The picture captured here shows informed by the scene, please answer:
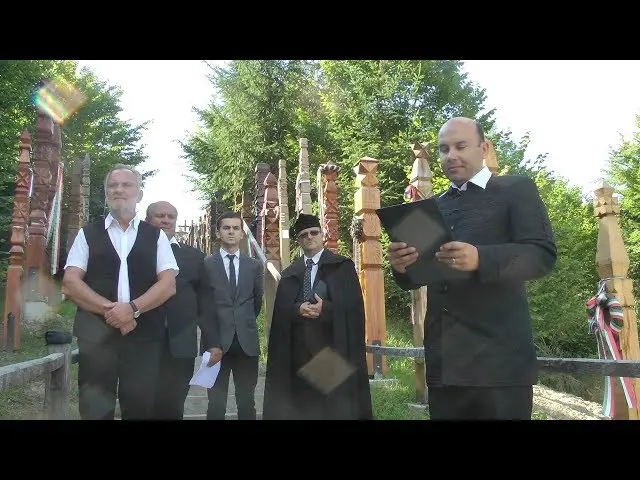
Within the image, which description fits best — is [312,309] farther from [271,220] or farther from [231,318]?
[271,220]

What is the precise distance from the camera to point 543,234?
2021 mm

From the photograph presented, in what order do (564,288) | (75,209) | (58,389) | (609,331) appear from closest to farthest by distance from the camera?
1. (58,389)
2. (609,331)
3. (75,209)
4. (564,288)

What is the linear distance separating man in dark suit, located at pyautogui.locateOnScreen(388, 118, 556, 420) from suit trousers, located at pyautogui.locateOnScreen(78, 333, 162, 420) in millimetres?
1297

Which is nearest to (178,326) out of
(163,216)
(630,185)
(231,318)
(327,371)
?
(231,318)

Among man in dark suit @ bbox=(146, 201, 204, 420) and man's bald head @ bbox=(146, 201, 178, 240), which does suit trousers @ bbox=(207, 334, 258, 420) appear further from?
man's bald head @ bbox=(146, 201, 178, 240)

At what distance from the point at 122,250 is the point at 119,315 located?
1.06 ft

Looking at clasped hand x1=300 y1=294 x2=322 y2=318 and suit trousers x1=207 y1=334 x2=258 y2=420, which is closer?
clasped hand x1=300 y1=294 x2=322 y2=318

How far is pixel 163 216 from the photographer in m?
3.75

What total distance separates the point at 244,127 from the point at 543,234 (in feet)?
39.1

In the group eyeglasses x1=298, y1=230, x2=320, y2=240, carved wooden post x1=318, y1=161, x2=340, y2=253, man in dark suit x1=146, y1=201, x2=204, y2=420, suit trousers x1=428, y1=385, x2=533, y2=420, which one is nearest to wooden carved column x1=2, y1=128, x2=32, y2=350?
carved wooden post x1=318, y1=161, x2=340, y2=253

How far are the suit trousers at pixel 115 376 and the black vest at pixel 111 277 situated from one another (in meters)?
0.05

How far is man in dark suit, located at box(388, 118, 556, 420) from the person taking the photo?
6.54 feet
